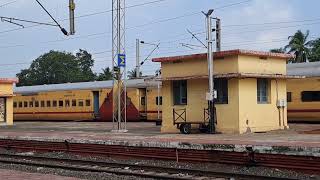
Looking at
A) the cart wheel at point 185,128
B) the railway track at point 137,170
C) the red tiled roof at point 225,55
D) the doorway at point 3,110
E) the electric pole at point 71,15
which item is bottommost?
the railway track at point 137,170

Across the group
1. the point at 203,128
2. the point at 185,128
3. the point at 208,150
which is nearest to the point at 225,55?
the point at 203,128

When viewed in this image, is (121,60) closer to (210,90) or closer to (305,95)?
(210,90)

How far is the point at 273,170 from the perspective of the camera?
14156mm

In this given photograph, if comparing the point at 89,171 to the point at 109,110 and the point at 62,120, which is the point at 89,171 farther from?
the point at 62,120

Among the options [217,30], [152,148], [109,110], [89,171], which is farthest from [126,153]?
[109,110]

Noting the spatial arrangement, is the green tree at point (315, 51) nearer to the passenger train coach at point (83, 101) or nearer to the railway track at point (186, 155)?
the passenger train coach at point (83, 101)

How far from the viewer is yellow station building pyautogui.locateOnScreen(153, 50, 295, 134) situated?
2408cm

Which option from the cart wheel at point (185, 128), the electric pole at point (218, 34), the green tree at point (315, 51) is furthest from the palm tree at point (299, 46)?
the cart wheel at point (185, 128)

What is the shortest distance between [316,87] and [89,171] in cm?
1630

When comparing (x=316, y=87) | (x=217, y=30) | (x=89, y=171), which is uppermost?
(x=217, y=30)

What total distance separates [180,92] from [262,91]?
399 centimetres

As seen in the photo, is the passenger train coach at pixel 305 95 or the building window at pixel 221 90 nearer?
the building window at pixel 221 90

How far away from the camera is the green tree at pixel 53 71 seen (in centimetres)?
10556

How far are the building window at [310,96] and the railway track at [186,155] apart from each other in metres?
13.4
